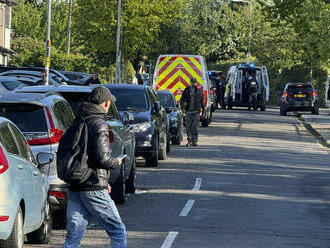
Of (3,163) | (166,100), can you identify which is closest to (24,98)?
(3,163)

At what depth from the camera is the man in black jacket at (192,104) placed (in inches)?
1097

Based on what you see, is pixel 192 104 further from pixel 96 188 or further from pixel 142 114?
pixel 96 188

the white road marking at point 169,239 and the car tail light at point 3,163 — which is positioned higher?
the car tail light at point 3,163

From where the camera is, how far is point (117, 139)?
15.3 meters

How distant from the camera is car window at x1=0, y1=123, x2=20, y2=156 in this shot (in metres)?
9.82

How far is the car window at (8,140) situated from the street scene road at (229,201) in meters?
1.84

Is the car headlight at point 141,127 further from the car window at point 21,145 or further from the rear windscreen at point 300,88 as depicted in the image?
the rear windscreen at point 300,88

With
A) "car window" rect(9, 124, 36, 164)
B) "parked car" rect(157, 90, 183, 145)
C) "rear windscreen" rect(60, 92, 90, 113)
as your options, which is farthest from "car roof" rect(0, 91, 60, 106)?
"parked car" rect(157, 90, 183, 145)

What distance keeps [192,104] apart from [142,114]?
21.5 feet

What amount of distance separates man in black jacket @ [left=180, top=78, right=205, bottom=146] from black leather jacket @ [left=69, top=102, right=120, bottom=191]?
1871cm

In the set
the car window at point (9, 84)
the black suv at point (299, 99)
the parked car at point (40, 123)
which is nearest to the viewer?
the parked car at point (40, 123)

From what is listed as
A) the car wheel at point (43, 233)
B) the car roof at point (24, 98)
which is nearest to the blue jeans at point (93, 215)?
the car wheel at point (43, 233)

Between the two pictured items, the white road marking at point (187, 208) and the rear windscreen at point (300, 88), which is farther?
the rear windscreen at point (300, 88)

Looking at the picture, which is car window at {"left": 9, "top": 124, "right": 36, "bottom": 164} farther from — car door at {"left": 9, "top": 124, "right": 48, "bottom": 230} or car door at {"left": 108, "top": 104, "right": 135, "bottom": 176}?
car door at {"left": 108, "top": 104, "right": 135, "bottom": 176}
